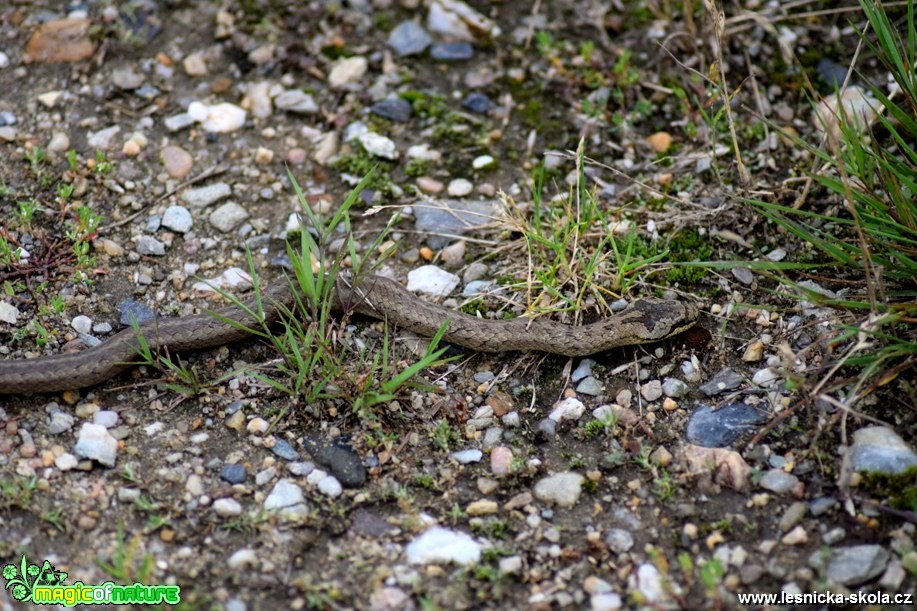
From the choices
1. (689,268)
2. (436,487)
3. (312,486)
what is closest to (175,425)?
(312,486)

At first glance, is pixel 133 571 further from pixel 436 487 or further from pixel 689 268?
pixel 689 268

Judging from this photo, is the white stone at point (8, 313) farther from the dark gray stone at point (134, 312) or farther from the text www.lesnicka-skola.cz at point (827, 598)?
the text www.lesnicka-skola.cz at point (827, 598)

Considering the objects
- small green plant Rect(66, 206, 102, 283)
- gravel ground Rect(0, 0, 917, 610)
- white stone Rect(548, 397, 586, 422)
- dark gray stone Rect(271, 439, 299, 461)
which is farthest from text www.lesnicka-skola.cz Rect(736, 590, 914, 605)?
small green plant Rect(66, 206, 102, 283)

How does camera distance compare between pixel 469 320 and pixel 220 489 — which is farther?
pixel 469 320

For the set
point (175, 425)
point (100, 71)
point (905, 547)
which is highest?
point (100, 71)

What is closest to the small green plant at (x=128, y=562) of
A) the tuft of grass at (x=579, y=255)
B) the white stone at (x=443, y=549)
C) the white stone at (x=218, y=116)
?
the white stone at (x=443, y=549)

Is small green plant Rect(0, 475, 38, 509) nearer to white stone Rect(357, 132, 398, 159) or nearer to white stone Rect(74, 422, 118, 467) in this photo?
white stone Rect(74, 422, 118, 467)
